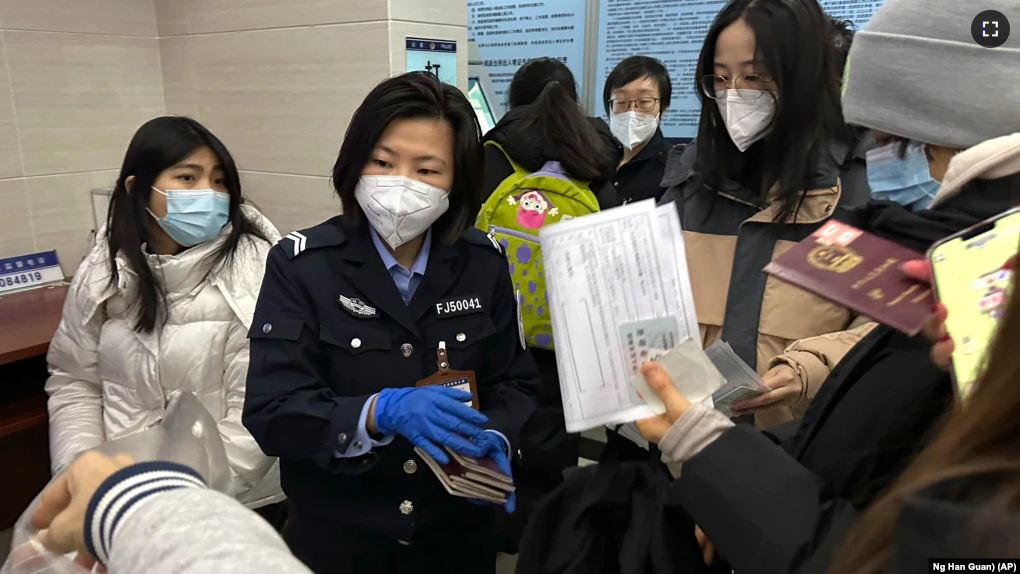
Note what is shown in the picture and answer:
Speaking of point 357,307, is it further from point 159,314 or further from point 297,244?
point 159,314

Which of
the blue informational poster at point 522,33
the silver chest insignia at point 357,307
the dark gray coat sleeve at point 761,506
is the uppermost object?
the blue informational poster at point 522,33

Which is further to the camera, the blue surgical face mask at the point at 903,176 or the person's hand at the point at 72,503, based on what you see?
the blue surgical face mask at the point at 903,176

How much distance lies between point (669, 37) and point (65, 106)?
3.24m

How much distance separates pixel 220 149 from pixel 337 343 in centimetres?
95

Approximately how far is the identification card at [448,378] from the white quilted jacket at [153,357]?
28.8 inches

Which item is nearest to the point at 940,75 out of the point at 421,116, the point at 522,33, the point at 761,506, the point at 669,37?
the point at 761,506

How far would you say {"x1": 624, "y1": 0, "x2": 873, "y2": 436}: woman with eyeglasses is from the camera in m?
1.44

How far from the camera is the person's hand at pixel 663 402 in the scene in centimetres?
90

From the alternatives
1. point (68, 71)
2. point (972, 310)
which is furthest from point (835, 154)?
point (68, 71)

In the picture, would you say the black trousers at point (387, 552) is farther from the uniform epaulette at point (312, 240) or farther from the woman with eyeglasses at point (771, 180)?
the woman with eyeglasses at point (771, 180)

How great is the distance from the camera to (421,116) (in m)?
1.36

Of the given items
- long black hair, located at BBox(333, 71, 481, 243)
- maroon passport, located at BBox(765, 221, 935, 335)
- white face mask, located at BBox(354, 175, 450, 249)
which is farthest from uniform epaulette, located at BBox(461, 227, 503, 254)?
maroon passport, located at BBox(765, 221, 935, 335)

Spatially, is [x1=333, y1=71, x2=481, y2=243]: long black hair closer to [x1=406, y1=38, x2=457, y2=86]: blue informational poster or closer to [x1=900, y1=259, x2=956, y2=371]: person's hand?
[x1=900, y1=259, x2=956, y2=371]: person's hand

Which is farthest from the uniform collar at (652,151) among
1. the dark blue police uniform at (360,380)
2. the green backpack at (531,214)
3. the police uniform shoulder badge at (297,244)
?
the police uniform shoulder badge at (297,244)
